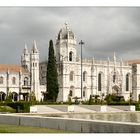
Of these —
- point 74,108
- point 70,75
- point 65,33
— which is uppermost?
point 65,33

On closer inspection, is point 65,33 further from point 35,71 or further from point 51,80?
point 51,80

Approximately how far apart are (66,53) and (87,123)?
2148 inches

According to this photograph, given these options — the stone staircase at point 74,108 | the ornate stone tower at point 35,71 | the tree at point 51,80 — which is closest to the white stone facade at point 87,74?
the ornate stone tower at point 35,71

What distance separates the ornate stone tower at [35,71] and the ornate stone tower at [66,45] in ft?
13.0

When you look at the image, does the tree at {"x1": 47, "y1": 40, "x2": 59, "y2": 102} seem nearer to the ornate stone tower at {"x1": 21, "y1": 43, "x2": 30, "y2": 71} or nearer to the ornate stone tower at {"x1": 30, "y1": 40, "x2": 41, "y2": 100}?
the ornate stone tower at {"x1": 30, "y1": 40, "x2": 41, "y2": 100}

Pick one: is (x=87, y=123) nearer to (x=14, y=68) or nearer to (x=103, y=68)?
(x=14, y=68)

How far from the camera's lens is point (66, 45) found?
69.0m

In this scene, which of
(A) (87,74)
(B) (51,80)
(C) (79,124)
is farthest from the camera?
(A) (87,74)

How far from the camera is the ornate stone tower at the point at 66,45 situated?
68938mm

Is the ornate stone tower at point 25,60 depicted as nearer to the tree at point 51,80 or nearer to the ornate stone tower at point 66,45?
the ornate stone tower at point 66,45

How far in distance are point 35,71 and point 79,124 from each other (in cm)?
5125

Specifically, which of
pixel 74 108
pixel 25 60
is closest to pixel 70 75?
pixel 25 60

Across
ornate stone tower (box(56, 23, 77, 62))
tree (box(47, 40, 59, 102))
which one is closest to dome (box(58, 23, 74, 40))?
ornate stone tower (box(56, 23, 77, 62))

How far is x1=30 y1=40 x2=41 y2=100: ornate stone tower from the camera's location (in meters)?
64.7
